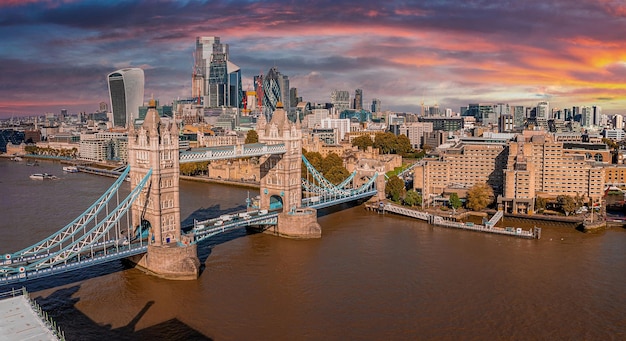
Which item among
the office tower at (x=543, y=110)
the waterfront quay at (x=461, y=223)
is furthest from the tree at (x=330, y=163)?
the office tower at (x=543, y=110)

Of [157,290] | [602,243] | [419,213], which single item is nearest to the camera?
[157,290]

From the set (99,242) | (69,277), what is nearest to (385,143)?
(99,242)

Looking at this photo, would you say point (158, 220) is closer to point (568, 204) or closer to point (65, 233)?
point (65, 233)

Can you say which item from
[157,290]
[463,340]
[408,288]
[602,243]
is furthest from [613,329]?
[157,290]

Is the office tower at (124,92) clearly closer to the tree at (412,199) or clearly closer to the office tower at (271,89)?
the office tower at (271,89)

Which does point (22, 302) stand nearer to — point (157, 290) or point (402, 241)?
point (157, 290)
